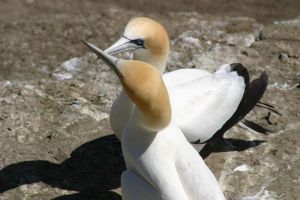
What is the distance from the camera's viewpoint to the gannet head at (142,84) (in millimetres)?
3723

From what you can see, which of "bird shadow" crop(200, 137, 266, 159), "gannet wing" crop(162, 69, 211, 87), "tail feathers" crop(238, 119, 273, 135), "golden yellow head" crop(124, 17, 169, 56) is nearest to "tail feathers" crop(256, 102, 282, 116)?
"tail feathers" crop(238, 119, 273, 135)

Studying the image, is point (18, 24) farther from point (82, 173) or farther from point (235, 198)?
point (235, 198)

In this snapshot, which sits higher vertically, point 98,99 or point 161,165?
point 161,165

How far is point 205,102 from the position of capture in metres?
5.13

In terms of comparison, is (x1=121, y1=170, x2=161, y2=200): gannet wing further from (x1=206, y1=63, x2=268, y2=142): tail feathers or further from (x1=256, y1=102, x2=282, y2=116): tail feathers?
(x1=256, y1=102, x2=282, y2=116): tail feathers

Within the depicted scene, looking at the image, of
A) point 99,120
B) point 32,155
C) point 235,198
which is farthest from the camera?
point 99,120

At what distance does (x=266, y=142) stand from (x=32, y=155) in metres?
1.65

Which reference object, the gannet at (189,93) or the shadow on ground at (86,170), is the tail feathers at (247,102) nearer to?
the gannet at (189,93)

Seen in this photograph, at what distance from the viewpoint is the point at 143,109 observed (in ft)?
12.8

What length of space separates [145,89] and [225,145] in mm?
1786

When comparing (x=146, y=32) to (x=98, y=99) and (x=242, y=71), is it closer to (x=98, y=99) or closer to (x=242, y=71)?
(x=242, y=71)

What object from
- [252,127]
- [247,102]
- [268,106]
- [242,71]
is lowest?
[252,127]

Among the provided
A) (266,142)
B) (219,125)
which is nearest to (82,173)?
(219,125)

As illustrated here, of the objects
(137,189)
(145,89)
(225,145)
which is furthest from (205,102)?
(145,89)
